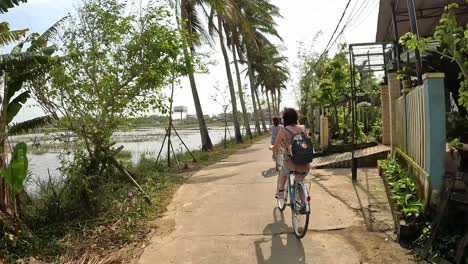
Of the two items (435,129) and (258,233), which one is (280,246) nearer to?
(258,233)

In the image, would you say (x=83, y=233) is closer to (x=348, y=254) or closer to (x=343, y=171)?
(x=348, y=254)

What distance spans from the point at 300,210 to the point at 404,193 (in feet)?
5.54

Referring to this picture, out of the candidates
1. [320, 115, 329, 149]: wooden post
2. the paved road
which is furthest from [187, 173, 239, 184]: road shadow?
[320, 115, 329, 149]: wooden post

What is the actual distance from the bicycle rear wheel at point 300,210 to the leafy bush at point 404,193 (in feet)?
3.92

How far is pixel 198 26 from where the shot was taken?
1988cm

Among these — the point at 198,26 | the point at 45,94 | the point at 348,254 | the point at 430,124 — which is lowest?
the point at 348,254

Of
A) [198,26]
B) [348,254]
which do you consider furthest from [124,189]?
[198,26]

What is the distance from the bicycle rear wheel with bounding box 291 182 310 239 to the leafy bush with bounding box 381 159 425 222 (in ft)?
3.92

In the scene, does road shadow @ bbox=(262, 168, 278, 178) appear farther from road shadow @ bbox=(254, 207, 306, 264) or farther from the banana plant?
the banana plant

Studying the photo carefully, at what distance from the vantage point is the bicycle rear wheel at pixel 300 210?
211 inches

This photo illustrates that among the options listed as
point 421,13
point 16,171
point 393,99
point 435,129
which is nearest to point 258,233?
point 435,129

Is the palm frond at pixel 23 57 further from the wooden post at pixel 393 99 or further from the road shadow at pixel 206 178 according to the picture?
the wooden post at pixel 393 99

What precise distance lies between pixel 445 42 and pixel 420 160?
1.64 meters

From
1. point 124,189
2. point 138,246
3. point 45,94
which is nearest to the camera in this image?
point 138,246
